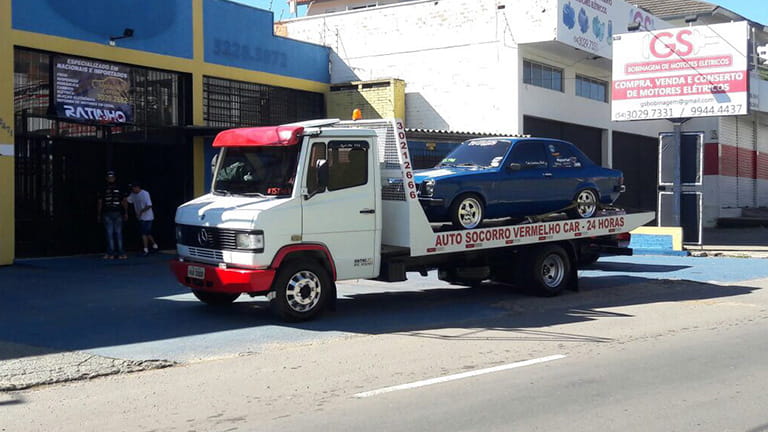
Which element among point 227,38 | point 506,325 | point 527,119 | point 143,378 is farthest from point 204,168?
point 143,378

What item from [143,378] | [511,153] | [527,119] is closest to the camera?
[143,378]

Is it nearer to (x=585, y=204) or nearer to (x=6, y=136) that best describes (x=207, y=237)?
(x=585, y=204)

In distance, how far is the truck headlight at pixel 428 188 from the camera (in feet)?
38.4

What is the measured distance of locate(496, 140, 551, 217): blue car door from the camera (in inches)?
492

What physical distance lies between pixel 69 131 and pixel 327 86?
28.1ft

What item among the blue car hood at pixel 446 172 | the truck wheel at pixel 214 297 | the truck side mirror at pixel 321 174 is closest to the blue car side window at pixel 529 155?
the blue car hood at pixel 446 172

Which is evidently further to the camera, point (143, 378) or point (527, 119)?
point (527, 119)

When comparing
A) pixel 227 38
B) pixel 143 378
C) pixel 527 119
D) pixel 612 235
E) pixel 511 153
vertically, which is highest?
pixel 227 38

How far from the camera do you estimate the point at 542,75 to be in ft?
→ 80.1

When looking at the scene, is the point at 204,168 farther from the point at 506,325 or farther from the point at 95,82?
the point at 506,325

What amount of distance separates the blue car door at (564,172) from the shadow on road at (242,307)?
5.49ft

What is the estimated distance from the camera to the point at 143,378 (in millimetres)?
7934

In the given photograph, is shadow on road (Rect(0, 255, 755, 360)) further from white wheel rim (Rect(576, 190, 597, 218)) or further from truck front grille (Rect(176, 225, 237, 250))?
white wheel rim (Rect(576, 190, 597, 218))

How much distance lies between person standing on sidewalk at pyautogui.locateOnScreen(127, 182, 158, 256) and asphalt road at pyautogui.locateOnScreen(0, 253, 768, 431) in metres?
4.61
